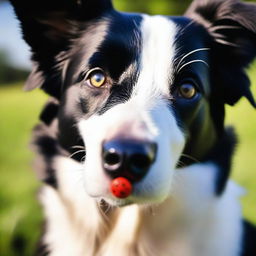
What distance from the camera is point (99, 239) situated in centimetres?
213

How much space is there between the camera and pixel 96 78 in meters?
1.90

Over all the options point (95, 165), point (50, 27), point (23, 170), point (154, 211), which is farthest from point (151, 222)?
point (23, 170)

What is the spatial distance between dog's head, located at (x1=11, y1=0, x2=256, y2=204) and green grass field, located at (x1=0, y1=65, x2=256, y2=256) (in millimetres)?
261

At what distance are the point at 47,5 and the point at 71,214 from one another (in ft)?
2.81

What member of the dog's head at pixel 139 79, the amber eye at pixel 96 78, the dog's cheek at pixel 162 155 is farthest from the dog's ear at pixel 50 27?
the dog's cheek at pixel 162 155

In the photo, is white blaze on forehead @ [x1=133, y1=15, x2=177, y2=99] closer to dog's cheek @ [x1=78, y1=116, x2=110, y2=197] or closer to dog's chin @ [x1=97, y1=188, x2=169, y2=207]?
dog's cheek @ [x1=78, y1=116, x2=110, y2=197]

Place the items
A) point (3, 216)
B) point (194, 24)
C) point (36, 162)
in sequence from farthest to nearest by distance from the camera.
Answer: point (3, 216), point (36, 162), point (194, 24)

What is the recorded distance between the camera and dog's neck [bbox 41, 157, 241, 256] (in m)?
2.08

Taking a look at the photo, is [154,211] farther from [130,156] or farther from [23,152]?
[23,152]

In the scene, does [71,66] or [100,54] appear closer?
[100,54]

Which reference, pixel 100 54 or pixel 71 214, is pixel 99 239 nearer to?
pixel 71 214

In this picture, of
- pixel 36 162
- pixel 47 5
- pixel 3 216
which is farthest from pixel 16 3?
pixel 3 216

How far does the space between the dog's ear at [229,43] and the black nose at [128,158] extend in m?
0.59

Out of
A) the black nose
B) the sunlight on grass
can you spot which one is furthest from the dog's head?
the sunlight on grass
